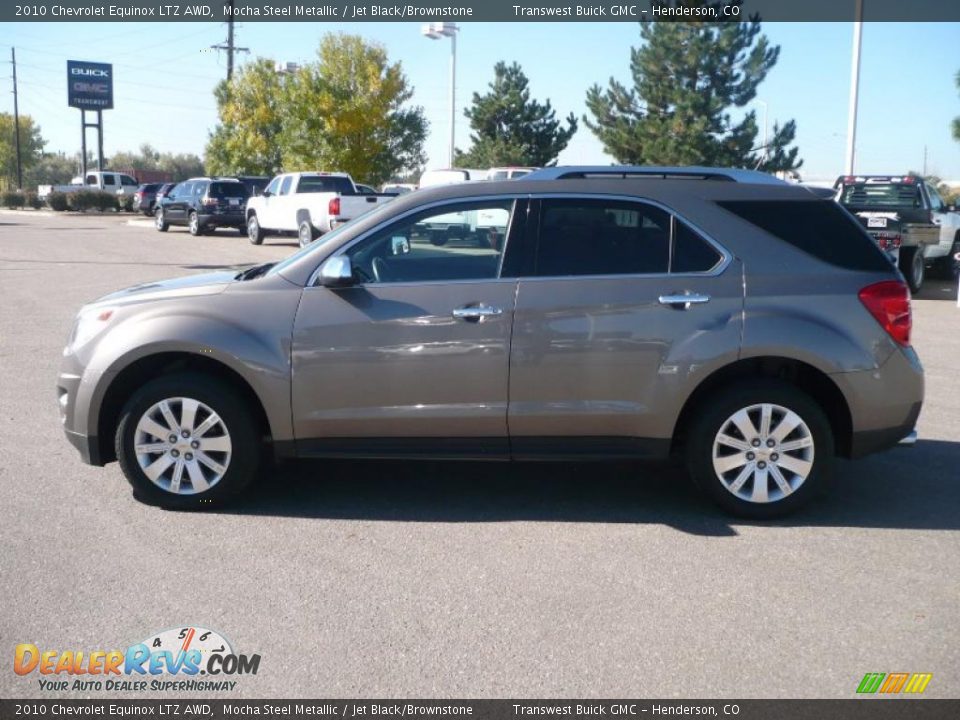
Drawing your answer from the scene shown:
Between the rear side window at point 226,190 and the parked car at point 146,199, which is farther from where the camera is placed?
the parked car at point 146,199

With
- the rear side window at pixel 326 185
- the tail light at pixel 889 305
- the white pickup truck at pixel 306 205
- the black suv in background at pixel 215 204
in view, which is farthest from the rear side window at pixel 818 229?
the black suv in background at pixel 215 204

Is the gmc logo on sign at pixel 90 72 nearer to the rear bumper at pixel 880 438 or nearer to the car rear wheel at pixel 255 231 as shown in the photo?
the car rear wheel at pixel 255 231

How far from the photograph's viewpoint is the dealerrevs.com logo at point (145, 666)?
12.2 ft

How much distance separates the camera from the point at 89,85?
70.3 metres

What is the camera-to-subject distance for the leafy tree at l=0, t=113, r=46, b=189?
92750 mm

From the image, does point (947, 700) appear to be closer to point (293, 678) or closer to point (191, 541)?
point (293, 678)

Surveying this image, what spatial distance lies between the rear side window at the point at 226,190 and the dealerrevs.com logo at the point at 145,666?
29192 mm

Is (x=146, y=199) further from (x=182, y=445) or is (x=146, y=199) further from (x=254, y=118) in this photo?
(x=182, y=445)

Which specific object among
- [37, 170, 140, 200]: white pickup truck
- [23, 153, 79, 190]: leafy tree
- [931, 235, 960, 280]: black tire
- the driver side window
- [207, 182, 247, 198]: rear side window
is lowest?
[931, 235, 960, 280]: black tire

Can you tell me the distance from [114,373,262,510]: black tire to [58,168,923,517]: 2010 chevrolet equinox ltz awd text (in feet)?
0.04

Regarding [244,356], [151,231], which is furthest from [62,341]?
[151,231]

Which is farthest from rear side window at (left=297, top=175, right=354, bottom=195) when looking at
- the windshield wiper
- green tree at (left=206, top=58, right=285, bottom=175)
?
green tree at (left=206, top=58, right=285, bottom=175)

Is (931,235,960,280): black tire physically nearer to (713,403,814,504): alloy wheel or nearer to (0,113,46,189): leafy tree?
(713,403,814,504): alloy wheel

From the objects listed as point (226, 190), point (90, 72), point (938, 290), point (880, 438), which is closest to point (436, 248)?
point (880, 438)
